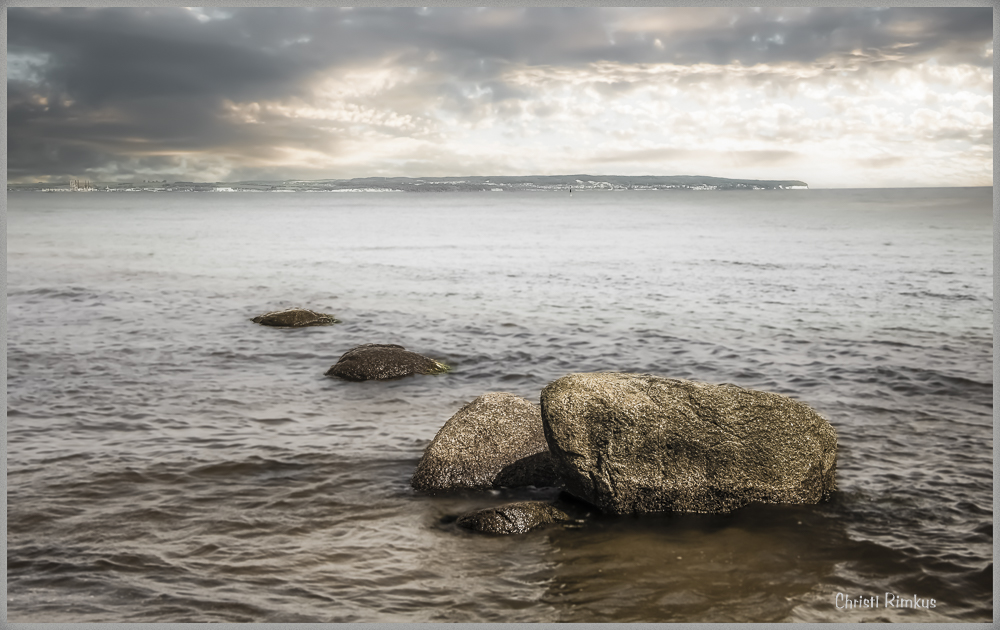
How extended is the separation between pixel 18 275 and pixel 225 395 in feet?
77.5

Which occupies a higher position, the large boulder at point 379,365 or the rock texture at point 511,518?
the large boulder at point 379,365

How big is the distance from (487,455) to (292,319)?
497 inches

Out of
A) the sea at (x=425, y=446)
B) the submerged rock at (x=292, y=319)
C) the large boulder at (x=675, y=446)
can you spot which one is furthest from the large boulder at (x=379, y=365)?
the large boulder at (x=675, y=446)

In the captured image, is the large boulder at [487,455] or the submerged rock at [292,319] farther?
the submerged rock at [292,319]

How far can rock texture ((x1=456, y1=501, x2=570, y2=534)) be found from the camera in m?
8.68

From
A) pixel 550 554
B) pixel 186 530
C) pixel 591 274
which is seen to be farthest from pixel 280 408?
pixel 591 274

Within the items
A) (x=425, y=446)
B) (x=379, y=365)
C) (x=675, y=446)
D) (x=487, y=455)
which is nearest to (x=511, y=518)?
(x=487, y=455)

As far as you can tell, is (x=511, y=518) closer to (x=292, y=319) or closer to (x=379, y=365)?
(x=379, y=365)

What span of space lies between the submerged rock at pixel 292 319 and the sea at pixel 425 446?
587 mm

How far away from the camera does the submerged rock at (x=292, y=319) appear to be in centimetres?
2139

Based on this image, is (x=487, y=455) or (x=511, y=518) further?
(x=487, y=455)

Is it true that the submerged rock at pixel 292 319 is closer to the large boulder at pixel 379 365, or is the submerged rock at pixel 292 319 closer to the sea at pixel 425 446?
the sea at pixel 425 446

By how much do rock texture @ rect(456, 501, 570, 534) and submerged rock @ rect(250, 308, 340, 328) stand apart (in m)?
13.6

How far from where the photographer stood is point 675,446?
9.21 meters
